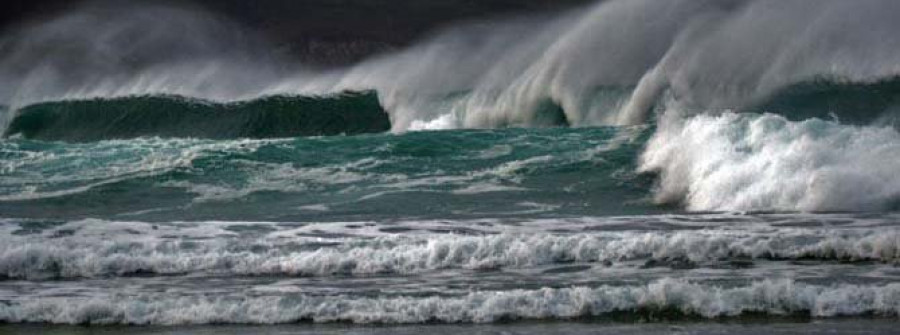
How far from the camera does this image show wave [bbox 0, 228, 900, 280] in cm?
1194

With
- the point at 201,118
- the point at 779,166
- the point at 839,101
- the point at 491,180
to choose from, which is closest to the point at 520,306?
the point at 779,166

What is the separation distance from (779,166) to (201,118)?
2184 cm

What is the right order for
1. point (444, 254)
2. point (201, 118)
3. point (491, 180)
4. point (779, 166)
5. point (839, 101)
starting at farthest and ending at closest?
point (201, 118) → point (839, 101) → point (491, 180) → point (779, 166) → point (444, 254)

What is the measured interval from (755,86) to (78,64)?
22.5 m

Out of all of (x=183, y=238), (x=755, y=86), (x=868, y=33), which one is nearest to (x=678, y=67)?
(x=755, y=86)

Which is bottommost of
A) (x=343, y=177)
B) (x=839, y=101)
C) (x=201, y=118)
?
(x=343, y=177)

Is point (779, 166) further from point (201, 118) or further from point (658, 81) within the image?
point (201, 118)

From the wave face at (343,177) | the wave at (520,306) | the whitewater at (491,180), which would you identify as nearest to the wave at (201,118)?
the whitewater at (491,180)

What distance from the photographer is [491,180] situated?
19.7 meters

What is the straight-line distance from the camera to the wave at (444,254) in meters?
11.9

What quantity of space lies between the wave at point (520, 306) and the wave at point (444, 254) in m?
1.80

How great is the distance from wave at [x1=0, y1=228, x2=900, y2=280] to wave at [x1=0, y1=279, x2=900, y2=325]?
5.91 ft

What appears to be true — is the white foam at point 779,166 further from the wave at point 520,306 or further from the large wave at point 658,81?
the wave at point 520,306

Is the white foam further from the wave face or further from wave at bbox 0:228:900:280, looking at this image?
wave at bbox 0:228:900:280
